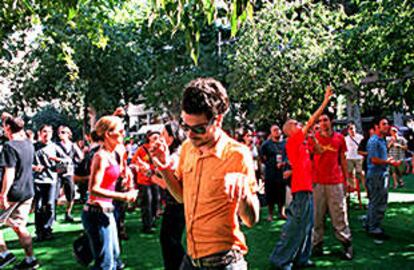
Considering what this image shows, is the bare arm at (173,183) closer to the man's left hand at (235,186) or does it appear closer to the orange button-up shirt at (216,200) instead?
the orange button-up shirt at (216,200)

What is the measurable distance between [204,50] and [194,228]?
94.8 feet

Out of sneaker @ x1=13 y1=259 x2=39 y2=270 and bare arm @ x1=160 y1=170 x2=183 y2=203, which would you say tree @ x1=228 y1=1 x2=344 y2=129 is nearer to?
sneaker @ x1=13 y1=259 x2=39 y2=270

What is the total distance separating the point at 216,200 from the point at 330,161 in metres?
3.90

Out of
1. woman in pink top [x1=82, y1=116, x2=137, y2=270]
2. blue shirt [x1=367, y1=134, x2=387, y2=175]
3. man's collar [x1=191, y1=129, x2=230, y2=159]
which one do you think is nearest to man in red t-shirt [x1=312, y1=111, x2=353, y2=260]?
blue shirt [x1=367, y1=134, x2=387, y2=175]

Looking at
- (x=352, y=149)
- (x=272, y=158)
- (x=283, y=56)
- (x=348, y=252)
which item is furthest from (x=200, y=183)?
(x=283, y=56)

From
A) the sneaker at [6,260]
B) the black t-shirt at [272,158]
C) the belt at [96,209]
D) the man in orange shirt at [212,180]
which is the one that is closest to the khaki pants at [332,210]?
the black t-shirt at [272,158]

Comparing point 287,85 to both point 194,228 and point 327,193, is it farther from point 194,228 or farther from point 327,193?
point 194,228

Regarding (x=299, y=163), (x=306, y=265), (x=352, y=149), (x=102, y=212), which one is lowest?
(x=306, y=265)

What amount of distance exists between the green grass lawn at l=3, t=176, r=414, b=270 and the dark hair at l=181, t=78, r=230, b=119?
3779 millimetres

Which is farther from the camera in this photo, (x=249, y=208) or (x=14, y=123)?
(x=14, y=123)

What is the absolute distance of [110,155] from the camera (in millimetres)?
4043

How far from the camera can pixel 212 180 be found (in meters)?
2.37

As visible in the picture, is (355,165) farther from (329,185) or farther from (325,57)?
(329,185)

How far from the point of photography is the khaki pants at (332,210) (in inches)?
223
